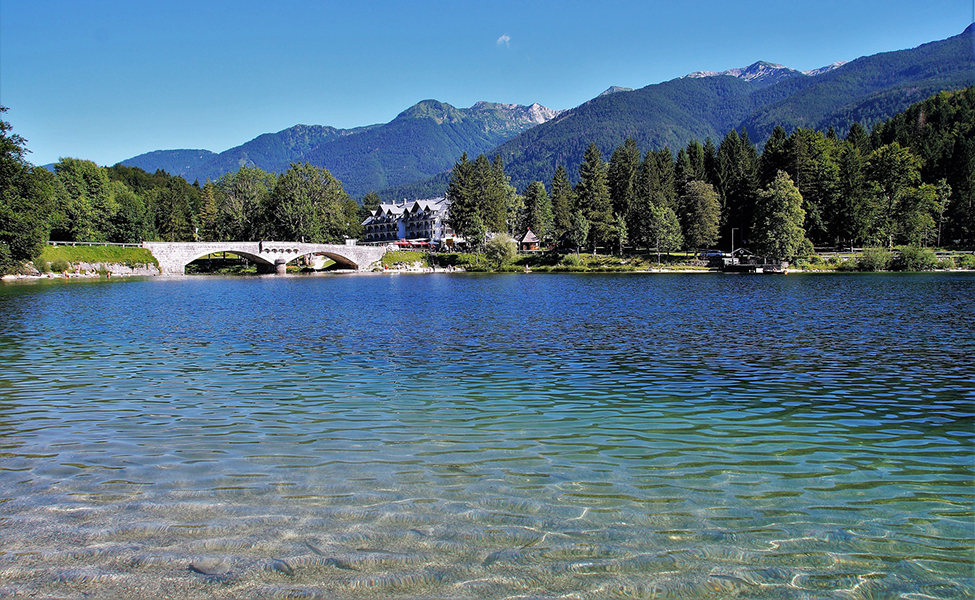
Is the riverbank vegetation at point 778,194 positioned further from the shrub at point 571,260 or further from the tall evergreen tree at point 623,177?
the shrub at point 571,260

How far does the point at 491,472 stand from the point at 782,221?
7844cm

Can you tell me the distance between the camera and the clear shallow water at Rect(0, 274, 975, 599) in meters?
4.93

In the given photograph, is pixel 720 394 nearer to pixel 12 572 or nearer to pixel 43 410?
pixel 12 572

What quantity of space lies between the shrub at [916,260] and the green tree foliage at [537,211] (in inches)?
2555

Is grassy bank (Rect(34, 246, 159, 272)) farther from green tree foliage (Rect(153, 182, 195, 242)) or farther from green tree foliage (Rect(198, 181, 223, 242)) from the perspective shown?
green tree foliage (Rect(198, 181, 223, 242))

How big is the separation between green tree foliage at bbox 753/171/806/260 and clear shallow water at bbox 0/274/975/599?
2465 inches

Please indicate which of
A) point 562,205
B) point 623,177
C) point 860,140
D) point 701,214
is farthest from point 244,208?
point 860,140

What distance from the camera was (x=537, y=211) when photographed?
127 metres

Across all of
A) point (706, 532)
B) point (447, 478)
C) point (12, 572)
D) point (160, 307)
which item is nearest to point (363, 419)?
point (447, 478)

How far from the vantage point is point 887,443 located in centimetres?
857

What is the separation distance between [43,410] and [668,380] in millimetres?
13109

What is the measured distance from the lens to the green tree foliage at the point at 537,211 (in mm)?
125312

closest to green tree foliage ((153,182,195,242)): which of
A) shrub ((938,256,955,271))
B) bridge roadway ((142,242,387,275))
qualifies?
bridge roadway ((142,242,387,275))

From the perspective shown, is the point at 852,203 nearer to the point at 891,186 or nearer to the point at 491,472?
the point at 891,186
